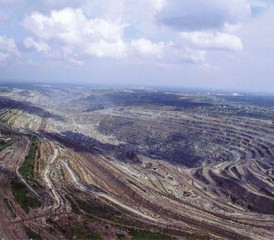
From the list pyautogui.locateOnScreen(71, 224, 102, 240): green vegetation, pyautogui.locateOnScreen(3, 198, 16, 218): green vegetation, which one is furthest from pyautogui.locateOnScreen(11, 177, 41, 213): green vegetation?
pyautogui.locateOnScreen(71, 224, 102, 240): green vegetation

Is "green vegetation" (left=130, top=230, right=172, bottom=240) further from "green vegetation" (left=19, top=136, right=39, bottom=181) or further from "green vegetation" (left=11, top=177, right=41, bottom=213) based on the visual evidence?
"green vegetation" (left=19, top=136, right=39, bottom=181)

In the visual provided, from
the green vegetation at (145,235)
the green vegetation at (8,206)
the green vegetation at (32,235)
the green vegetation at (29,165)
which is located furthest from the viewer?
the green vegetation at (29,165)

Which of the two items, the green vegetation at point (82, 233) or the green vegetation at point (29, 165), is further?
the green vegetation at point (29, 165)

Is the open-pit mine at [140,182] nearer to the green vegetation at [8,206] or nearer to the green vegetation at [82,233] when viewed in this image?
the green vegetation at [82,233]

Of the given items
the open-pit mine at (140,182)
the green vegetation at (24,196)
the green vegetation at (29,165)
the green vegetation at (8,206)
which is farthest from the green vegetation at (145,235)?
the green vegetation at (29,165)

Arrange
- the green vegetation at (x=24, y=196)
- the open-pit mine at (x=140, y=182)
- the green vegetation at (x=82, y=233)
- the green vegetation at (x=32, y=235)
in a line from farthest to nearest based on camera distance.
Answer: the green vegetation at (x=24, y=196), the open-pit mine at (x=140, y=182), the green vegetation at (x=82, y=233), the green vegetation at (x=32, y=235)

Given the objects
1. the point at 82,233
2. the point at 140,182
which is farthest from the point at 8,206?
the point at 140,182

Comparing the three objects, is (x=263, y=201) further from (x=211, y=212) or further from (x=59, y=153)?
(x=59, y=153)
